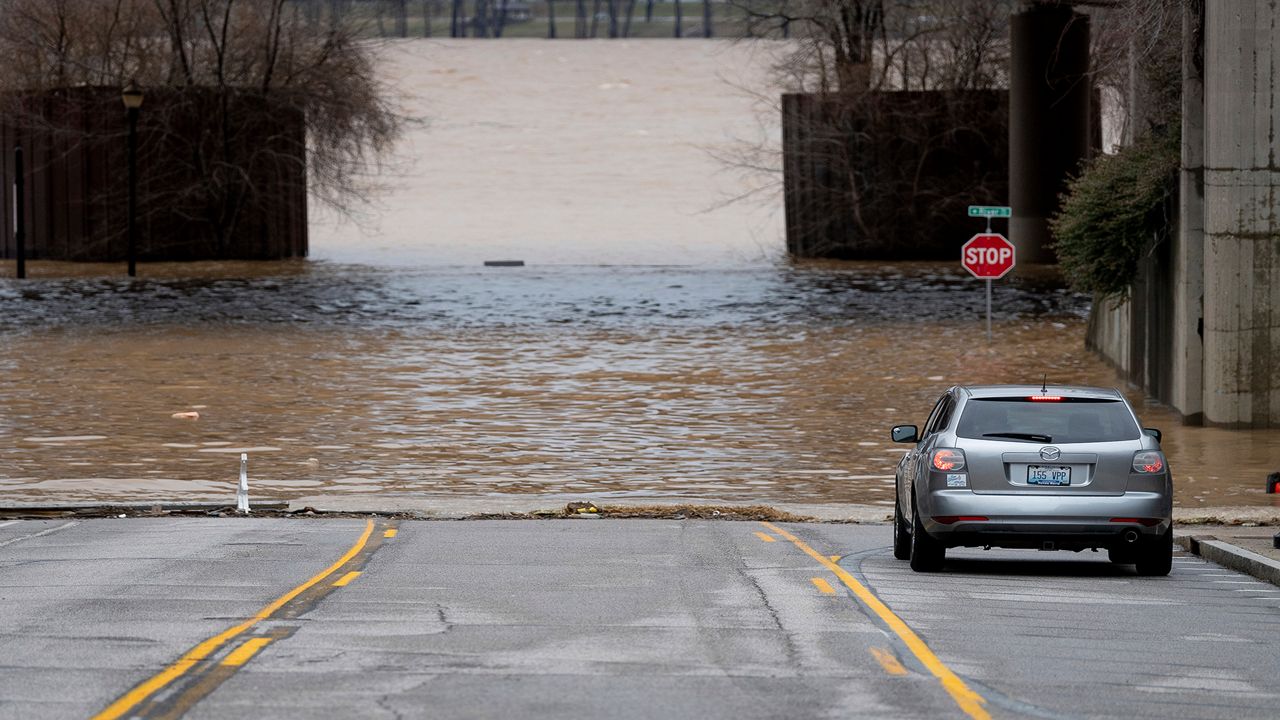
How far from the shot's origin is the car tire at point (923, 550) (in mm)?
14680

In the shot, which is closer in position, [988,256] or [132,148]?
[988,256]

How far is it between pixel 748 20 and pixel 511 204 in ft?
114

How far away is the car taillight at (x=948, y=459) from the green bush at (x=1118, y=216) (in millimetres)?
15172

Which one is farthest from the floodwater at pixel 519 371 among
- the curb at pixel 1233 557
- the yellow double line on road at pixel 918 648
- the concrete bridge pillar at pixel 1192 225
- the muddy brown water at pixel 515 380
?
the yellow double line on road at pixel 918 648

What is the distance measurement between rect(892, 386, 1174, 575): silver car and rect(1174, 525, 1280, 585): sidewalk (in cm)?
78

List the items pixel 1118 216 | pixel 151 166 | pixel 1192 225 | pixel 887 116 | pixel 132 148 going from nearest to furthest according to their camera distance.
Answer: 1. pixel 1192 225
2. pixel 1118 216
3. pixel 132 148
4. pixel 151 166
5. pixel 887 116

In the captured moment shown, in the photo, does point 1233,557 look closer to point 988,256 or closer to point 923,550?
point 923,550

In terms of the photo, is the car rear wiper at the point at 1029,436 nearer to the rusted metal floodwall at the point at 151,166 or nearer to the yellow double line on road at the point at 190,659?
the yellow double line on road at the point at 190,659

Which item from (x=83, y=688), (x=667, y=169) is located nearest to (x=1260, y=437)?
(x=83, y=688)

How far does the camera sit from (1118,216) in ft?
97.5

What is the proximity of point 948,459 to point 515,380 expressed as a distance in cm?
1856

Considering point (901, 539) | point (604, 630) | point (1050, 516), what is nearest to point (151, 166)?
point (901, 539)

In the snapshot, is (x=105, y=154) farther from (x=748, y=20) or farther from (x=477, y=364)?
(x=477, y=364)

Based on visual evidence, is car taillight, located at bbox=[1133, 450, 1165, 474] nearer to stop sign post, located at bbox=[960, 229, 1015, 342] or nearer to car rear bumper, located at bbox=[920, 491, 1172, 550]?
car rear bumper, located at bbox=[920, 491, 1172, 550]
